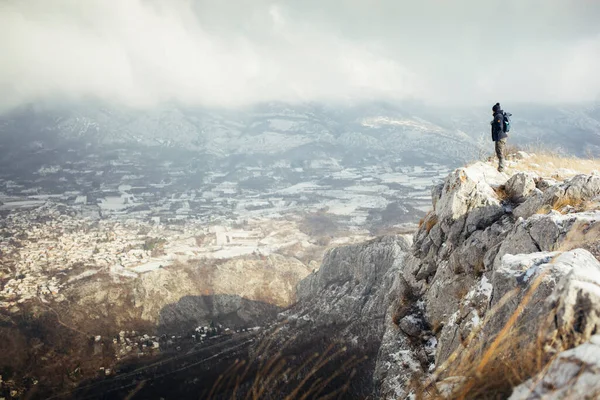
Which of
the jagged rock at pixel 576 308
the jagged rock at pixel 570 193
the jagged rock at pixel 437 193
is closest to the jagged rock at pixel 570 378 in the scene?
the jagged rock at pixel 576 308

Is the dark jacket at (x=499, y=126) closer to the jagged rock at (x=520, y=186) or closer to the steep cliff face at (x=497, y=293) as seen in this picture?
the steep cliff face at (x=497, y=293)

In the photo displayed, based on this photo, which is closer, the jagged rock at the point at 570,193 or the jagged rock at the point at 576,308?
the jagged rock at the point at 576,308

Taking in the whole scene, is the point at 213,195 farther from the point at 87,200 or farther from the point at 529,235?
the point at 529,235

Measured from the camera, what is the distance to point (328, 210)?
138125mm

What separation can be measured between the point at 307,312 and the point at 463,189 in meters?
41.1

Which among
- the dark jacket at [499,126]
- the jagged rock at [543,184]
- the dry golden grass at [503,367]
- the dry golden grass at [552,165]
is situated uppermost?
the dark jacket at [499,126]

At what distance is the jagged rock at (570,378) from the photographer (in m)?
2.59

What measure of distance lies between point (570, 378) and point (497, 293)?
8.87 ft

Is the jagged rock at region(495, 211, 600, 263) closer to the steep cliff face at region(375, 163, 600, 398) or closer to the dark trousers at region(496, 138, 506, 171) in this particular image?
the steep cliff face at region(375, 163, 600, 398)

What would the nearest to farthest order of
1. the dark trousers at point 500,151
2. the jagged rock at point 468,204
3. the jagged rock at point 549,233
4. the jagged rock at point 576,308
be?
the jagged rock at point 576,308 < the jagged rock at point 549,233 < the jagged rock at point 468,204 < the dark trousers at point 500,151

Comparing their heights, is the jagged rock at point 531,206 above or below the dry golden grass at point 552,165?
below

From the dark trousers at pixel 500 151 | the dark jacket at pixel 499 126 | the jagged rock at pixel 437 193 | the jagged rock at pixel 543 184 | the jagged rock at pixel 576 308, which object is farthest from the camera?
the jagged rock at pixel 437 193

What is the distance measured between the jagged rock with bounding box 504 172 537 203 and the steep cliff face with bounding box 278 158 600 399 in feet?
0.14

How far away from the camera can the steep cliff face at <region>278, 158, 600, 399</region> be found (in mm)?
3117
